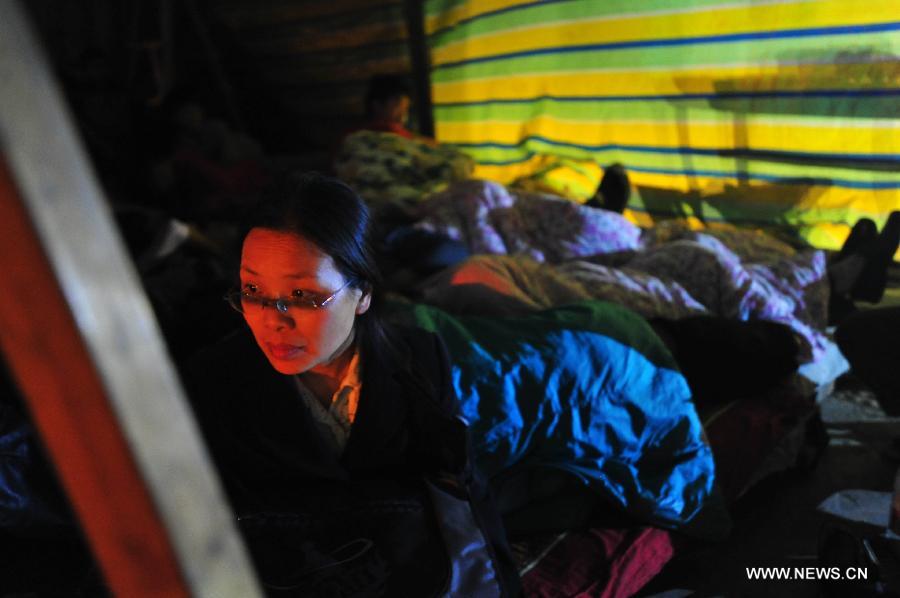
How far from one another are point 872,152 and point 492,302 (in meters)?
1.33

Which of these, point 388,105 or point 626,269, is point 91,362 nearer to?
point 626,269

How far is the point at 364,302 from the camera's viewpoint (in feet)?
4.80

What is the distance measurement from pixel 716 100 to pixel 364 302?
Answer: 2005 mm

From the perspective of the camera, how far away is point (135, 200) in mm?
5125

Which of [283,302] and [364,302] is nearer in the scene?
[283,302]

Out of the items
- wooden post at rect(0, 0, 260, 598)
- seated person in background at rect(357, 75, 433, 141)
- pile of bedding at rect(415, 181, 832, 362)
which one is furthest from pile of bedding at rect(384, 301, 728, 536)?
seated person in background at rect(357, 75, 433, 141)

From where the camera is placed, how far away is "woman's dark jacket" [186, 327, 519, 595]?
1.40 m

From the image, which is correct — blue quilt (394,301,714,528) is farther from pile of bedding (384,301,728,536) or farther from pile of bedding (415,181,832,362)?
pile of bedding (415,181,832,362)

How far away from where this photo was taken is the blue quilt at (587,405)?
1870mm

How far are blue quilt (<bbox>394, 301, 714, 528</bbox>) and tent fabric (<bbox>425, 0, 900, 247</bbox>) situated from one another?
1121 mm

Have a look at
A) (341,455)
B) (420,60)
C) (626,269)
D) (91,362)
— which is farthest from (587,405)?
(420,60)

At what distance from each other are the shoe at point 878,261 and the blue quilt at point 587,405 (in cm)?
99

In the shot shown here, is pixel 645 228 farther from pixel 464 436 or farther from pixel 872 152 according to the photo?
pixel 464 436

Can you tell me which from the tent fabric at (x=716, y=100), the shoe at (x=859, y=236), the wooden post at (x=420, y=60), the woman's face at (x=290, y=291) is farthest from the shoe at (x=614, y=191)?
the woman's face at (x=290, y=291)
